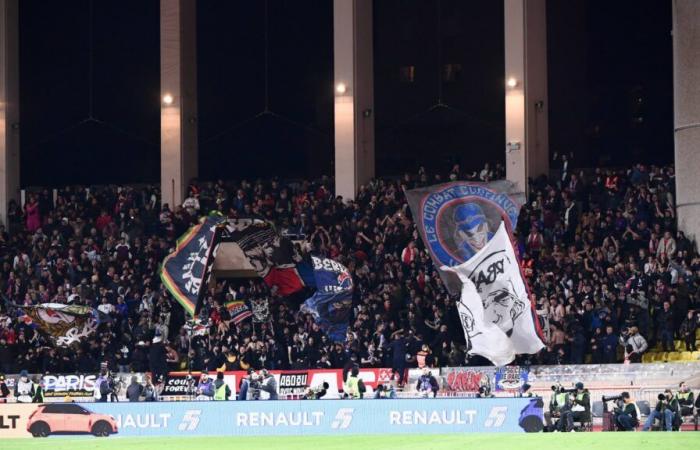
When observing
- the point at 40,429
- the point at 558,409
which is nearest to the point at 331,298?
the point at 558,409

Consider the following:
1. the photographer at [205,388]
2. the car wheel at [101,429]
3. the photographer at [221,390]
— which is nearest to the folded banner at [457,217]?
the photographer at [221,390]

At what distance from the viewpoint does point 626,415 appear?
32.7m

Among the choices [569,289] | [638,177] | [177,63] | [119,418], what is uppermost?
[177,63]

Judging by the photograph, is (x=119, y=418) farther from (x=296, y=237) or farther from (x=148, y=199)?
(x=148, y=199)

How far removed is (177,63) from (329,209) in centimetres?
932

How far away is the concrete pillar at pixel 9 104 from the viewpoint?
52.2 meters

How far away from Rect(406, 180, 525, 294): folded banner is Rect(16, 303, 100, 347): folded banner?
981 centimetres

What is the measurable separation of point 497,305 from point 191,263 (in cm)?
1020

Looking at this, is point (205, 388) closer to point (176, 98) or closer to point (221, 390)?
Answer: point (221, 390)

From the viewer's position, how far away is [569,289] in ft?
124

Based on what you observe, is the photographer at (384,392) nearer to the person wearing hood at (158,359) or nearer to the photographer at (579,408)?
the photographer at (579,408)

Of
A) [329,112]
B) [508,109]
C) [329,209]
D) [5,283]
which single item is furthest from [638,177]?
[5,283]

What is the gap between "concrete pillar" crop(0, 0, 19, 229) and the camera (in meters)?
52.2

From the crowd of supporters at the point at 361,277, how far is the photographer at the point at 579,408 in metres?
3.31
